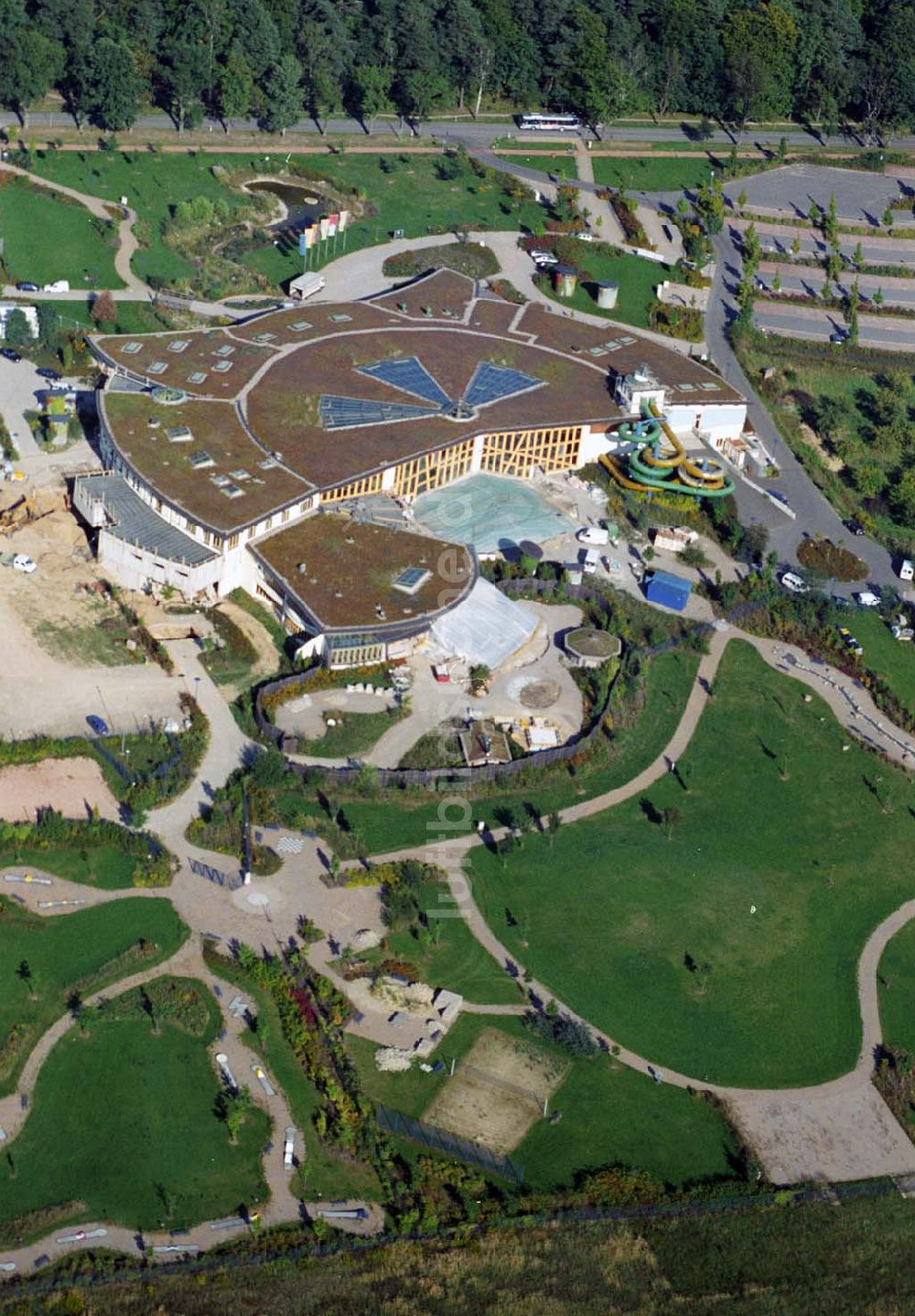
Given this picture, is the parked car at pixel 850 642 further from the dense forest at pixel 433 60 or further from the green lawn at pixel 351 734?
the dense forest at pixel 433 60

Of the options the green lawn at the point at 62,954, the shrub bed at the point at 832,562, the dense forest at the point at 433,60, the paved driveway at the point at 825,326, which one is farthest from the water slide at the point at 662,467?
the dense forest at the point at 433,60

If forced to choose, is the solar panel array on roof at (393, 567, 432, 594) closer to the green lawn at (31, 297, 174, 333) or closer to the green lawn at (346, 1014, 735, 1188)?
the green lawn at (346, 1014, 735, 1188)

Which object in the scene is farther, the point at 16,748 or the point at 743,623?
the point at 743,623

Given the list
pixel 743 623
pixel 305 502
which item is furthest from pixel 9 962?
pixel 743 623

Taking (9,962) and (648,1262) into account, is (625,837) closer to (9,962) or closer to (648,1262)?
(648,1262)

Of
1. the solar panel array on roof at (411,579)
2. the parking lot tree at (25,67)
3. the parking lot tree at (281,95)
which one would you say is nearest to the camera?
the solar panel array on roof at (411,579)

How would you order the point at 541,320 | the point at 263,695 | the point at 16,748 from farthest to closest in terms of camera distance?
the point at 541,320 → the point at 263,695 → the point at 16,748
